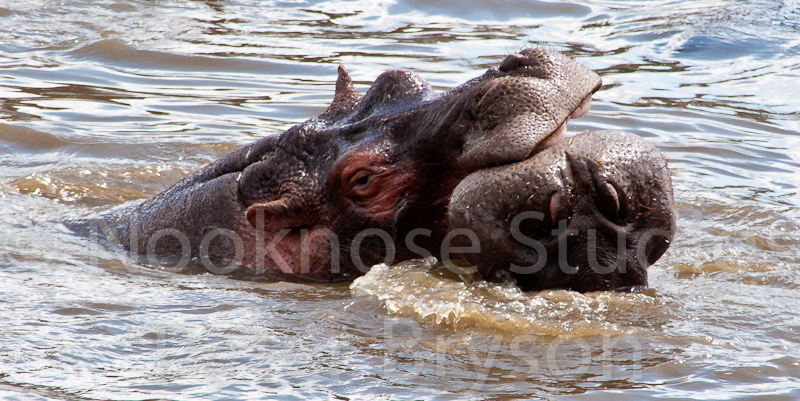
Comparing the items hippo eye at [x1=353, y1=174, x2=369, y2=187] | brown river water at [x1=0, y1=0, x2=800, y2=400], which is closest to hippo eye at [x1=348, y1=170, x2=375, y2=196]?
hippo eye at [x1=353, y1=174, x2=369, y2=187]

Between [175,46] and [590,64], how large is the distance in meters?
5.48

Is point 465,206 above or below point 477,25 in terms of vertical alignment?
below

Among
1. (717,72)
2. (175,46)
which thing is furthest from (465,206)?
(175,46)

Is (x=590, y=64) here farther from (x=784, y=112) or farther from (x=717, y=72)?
(x=784, y=112)

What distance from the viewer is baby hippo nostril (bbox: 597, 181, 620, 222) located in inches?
136

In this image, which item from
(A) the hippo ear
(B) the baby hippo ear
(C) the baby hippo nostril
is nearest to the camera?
(C) the baby hippo nostril

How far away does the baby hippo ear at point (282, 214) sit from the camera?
4277mm

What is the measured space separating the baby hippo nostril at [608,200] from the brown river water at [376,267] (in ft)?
1.33

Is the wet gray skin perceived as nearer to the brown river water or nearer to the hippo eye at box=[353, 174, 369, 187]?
the brown river water

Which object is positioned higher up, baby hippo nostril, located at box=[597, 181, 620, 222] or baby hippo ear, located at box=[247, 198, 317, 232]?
baby hippo nostril, located at box=[597, 181, 620, 222]

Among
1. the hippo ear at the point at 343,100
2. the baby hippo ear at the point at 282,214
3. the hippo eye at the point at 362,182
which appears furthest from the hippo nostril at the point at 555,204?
the hippo ear at the point at 343,100

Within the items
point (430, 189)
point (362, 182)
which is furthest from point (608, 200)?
point (362, 182)

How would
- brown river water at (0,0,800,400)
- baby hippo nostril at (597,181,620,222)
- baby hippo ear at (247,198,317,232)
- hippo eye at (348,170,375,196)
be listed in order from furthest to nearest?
baby hippo ear at (247,198,317,232) → hippo eye at (348,170,375,196) → baby hippo nostril at (597,181,620,222) → brown river water at (0,0,800,400)

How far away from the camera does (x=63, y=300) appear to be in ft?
14.2
